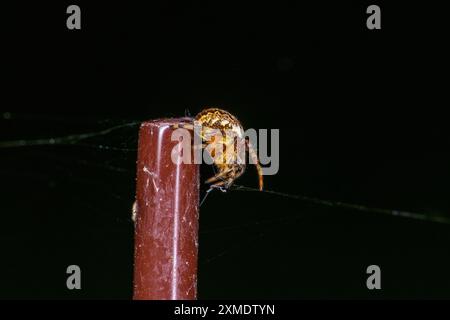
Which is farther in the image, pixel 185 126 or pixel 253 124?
pixel 253 124

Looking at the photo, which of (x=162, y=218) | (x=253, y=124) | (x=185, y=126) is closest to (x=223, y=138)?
(x=185, y=126)

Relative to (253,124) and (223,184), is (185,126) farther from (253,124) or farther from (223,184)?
(253,124)

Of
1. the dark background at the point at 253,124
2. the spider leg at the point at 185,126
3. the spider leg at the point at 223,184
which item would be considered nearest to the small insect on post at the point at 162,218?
the spider leg at the point at 185,126

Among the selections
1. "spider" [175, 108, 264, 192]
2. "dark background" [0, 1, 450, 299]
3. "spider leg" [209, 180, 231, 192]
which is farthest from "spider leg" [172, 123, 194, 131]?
"dark background" [0, 1, 450, 299]

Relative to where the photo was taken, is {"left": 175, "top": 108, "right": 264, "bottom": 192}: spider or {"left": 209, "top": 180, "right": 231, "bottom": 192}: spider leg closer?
{"left": 175, "top": 108, "right": 264, "bottom": 192}: spider

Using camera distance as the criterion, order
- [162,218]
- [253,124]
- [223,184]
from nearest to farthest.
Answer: [162,218], [223,184], [253,124]

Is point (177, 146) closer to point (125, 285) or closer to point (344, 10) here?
point (125, 285)

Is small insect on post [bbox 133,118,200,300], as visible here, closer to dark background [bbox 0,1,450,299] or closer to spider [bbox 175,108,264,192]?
spider [bbox 175,108,264,192]

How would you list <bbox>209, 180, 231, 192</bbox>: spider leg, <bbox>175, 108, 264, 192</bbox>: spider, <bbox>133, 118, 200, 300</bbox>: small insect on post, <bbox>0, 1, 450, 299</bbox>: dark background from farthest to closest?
<bbox>0, 1, 450, 299</bbox>: dark background < <bbox>209, 180, 231, 192</bbox>: spider leg < <bbox>175, 108, 264, 192</bbox>: spider < <bbox>133, 118, 200, 300</bbox>: small insect on post

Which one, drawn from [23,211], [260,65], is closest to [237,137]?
[260,65]
